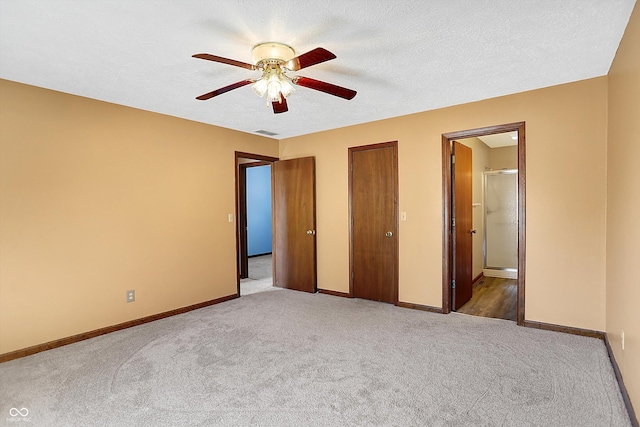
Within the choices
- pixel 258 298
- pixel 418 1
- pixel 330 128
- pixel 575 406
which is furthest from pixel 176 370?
pixel 330 128

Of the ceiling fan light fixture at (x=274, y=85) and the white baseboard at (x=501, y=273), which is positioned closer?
the ceiling fan light fixture at (x=274, y=85)

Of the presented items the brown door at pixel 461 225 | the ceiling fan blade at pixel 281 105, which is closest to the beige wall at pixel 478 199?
the brown door at pixel 461 225

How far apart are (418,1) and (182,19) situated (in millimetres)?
1365

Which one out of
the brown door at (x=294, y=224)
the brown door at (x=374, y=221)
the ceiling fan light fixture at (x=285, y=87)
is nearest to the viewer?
the ceiling fan light fixture at (x=285, y=87)

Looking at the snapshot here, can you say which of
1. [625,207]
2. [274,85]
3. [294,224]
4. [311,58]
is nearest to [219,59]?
[274,85]

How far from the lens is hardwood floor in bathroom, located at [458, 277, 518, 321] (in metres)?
3.88

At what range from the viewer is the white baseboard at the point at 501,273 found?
5695 millimetres

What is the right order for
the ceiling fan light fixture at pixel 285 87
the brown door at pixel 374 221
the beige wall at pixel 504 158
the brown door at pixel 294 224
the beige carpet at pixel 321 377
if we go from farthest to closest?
the beige wall at pixel 504 158
the brown door at pixel 294 224
the brown door at pixel 374 221
the ceiling fan light fixture at pixel 285 87
the beige carpet at pixel 321 377

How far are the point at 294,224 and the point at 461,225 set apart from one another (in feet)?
7.79

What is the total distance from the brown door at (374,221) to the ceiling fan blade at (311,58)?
2316mm

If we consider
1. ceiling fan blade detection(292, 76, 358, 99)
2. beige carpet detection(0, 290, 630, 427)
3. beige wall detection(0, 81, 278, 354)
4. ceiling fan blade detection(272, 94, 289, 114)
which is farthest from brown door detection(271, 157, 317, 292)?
ceiling fan blade detection(292, 76, 358, 99)

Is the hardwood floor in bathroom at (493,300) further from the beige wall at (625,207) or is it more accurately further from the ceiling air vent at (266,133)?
the ceiling air vent at (266,133)

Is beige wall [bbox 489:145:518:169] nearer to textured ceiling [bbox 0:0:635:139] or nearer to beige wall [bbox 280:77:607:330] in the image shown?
beige wall [bbox 280:77:607:330]

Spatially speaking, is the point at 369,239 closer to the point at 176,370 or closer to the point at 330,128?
the point at 330,128
